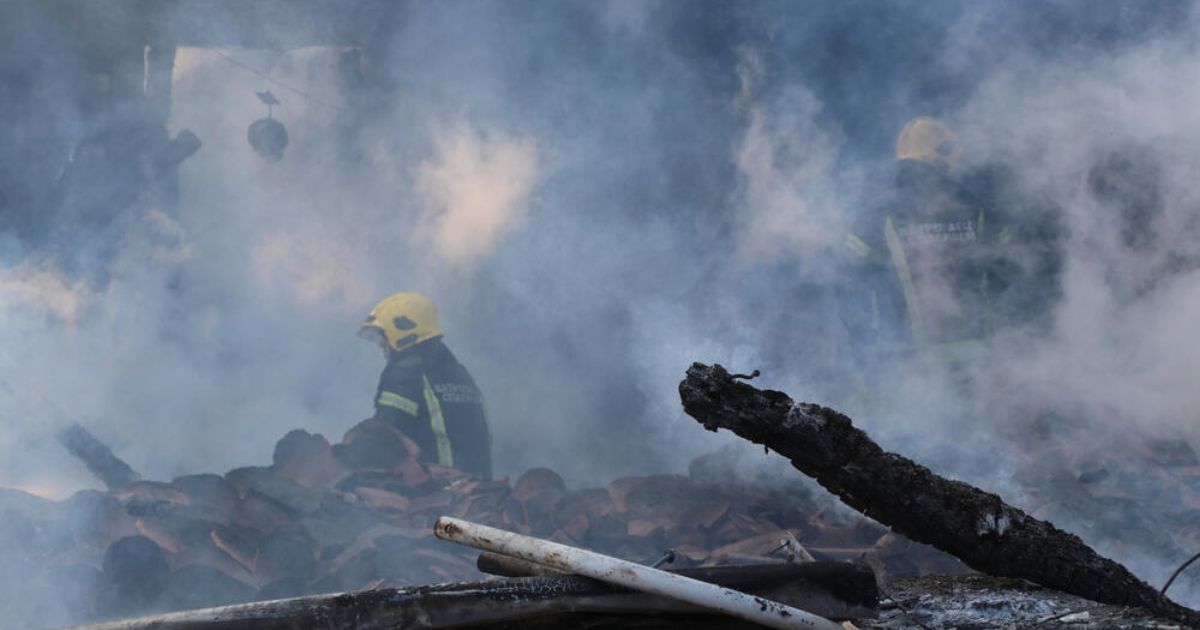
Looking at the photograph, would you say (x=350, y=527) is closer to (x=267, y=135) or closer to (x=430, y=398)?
(x=430, y=398)

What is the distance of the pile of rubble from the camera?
6.64 meters

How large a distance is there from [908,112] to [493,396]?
5490mm

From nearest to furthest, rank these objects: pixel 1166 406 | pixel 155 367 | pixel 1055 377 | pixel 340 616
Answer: pixel 340 616
pixel 1166 406
pixel 1055 377
pixel 155 367

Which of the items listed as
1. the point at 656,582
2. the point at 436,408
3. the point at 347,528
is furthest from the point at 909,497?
the point at 436,408

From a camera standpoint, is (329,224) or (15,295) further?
(329,224)

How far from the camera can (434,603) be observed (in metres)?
1.78

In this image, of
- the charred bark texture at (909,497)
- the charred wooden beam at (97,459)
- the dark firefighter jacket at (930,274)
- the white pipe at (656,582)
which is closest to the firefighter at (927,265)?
the dark firefighter jacket at (930,274)

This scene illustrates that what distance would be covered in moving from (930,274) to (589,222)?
4.14 m

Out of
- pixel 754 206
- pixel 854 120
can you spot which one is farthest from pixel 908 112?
pixel 754 206

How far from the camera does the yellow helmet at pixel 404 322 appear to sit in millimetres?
9914

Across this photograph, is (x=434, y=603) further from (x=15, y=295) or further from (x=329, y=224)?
(x=329, y=224)

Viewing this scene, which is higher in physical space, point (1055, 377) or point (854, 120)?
point (854, 120)

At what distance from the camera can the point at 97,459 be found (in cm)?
938

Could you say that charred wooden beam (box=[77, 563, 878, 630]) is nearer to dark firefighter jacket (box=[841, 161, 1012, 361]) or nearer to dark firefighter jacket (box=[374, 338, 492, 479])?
dark firefighter jacket (box=[374, 338, 492, 479])
